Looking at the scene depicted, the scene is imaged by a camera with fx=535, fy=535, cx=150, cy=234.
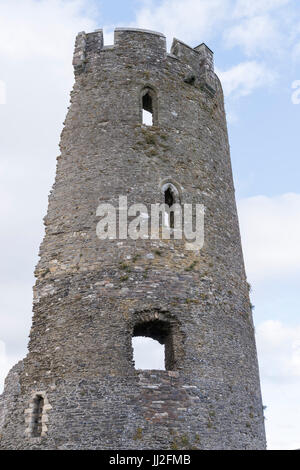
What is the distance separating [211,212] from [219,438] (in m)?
4.73

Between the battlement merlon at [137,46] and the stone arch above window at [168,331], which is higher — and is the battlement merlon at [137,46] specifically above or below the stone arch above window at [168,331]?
above

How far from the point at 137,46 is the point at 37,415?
8.66 m

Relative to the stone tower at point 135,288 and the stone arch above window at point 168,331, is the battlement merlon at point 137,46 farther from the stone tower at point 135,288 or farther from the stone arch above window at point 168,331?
the stone arch above window at point 168,331

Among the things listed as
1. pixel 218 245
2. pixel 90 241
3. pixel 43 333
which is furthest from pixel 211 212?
pixel 43 333

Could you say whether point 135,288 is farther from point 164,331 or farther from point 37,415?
point 37,415

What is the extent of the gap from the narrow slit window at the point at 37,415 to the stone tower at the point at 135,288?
1.0 inches

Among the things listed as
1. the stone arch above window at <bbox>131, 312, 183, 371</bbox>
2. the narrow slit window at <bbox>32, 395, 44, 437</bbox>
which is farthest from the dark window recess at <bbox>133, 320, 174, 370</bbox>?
the narrow slit window at <bbox>32, 395, 44, 437</bbox>

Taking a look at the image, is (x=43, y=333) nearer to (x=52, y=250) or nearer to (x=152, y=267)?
(x=52, y=250)

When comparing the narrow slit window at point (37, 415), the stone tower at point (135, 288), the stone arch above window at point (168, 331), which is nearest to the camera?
the stone tower at point (135, 288)

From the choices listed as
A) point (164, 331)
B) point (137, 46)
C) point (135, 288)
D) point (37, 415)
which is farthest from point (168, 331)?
point (137, 46)

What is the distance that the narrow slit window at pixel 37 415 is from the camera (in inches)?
374

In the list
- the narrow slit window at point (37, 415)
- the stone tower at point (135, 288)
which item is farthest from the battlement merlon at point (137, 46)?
the narrow slit window at point (37, 415)

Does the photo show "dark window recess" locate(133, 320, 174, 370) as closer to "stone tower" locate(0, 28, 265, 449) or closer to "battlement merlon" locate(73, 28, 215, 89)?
"stone tower" locate(0, 28, 265, 449)

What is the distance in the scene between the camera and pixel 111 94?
40.7 feet
